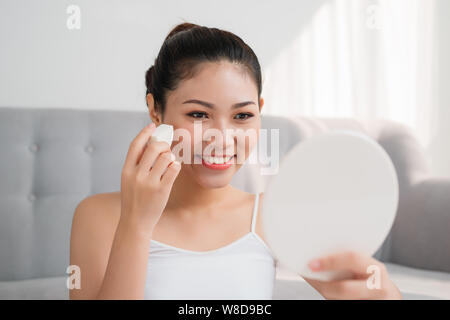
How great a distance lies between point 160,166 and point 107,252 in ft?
0.86

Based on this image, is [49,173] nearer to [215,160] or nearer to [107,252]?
[107,252]

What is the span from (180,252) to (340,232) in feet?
1.13

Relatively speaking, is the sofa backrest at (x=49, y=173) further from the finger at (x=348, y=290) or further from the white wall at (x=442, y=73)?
the white wall at (x=442, y=73)

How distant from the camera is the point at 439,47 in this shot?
2.23 meters

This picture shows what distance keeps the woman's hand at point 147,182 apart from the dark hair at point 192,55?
197 mm

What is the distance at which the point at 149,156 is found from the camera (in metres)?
0.60

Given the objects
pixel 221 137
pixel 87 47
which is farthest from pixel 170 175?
pixel 87 47

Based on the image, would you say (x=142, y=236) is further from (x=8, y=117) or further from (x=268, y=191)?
(x=8, y=117)

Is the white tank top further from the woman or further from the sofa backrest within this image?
the sofa backrest

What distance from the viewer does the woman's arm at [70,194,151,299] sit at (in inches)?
24.0

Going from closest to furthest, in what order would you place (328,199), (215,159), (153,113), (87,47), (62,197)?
(328,199) < (215,159) < (153,113) < (62,197) < (87,47)

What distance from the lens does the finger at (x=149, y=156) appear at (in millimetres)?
598

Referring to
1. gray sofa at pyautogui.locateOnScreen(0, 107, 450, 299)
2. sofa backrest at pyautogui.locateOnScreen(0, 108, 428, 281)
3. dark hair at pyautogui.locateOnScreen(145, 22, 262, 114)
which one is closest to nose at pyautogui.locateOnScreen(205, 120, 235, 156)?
dark hair at pyautogui.locateOnScreen(145, 22, 262, 114)

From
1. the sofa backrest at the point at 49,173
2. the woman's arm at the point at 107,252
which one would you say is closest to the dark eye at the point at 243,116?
the woman's arm at the point at 107,252
